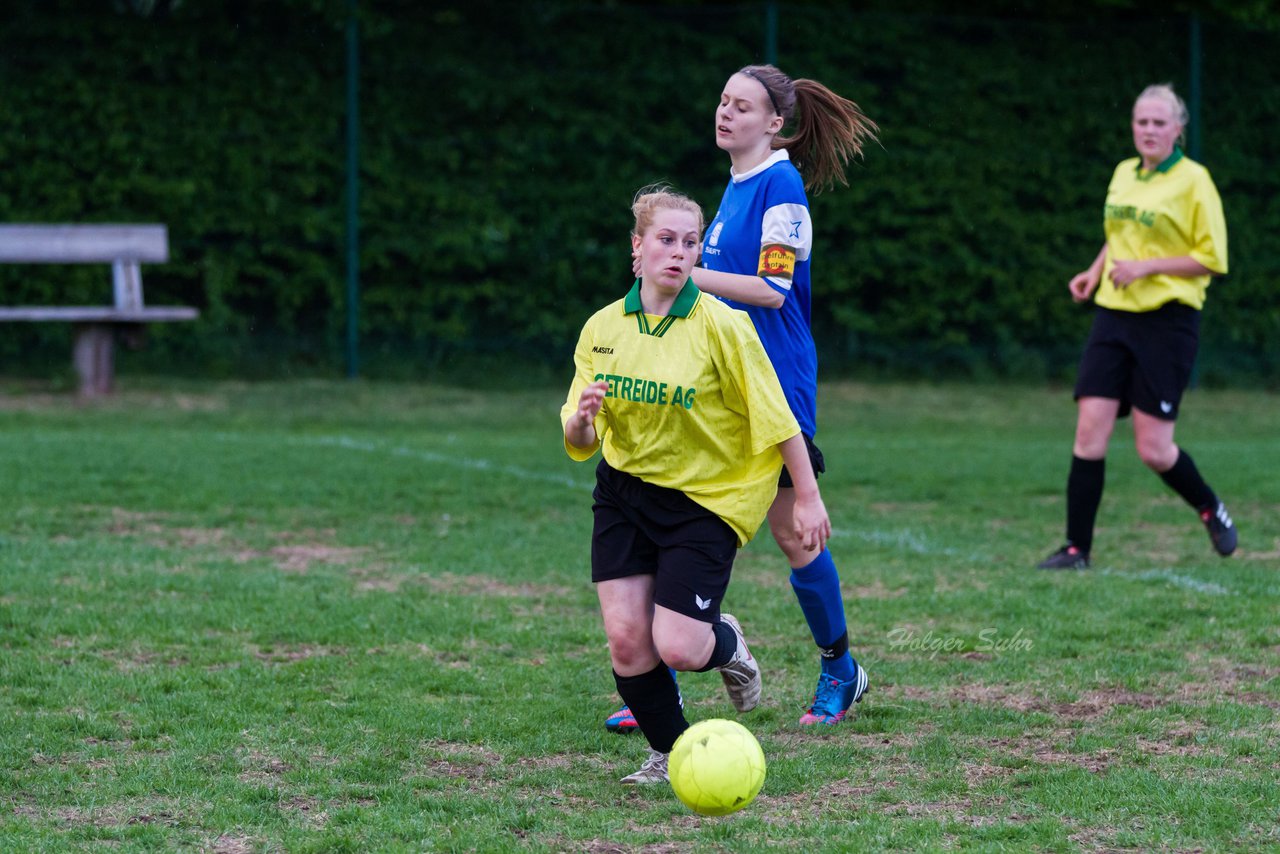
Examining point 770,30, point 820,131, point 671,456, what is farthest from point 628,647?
point 770,30

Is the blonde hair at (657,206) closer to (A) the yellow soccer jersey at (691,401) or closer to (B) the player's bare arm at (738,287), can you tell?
(A) the yellow soccer jersey at (691,401)

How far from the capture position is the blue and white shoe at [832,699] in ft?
14.8

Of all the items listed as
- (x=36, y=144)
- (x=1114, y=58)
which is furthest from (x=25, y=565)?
(x=1114, y=58)

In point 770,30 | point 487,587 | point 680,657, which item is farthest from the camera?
point 770,30

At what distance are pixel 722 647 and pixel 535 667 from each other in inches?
47.3

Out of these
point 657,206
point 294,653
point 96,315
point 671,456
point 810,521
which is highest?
point 657,206

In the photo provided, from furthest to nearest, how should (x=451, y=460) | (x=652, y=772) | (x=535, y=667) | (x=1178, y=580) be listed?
(x=451, y=460), (x=1178, y=580), (x=535, y=667), (x=652, y=772)

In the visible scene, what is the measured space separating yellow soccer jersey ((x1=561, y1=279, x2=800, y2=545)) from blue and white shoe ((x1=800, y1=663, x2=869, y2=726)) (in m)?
0.79

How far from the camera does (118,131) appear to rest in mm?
13531

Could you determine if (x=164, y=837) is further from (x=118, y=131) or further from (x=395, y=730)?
(x=118, y=131)

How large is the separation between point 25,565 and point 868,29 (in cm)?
1045

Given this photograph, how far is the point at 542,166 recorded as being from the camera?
14.3m

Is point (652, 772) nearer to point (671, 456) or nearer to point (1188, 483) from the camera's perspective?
point (671, 456)

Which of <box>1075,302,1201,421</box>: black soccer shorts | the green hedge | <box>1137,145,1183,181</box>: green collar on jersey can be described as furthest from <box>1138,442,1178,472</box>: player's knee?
the green hedge
